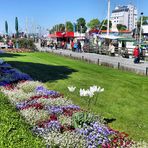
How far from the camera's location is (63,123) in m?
10.8

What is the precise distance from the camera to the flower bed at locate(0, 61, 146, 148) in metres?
9.20

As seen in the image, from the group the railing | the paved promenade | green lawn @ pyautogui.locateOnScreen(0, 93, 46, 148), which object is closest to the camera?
green lawn @ pyautogui.locateOnScreen(0, 93, 46, 148)

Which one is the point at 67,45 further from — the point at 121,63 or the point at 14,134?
the point at 14,134

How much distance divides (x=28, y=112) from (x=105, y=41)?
6159 centimetres

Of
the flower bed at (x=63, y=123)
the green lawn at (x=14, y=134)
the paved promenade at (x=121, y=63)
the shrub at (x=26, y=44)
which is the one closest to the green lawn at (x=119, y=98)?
the flower bed at (x=63, y=123)

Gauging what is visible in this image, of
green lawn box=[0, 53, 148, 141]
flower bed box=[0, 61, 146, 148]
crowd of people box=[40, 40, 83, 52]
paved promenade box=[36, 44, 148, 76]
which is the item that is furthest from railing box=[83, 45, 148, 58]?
flower bed box=[0, 61, 146, 148]

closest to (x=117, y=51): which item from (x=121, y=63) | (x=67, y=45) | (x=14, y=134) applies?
(x=121, y=63)

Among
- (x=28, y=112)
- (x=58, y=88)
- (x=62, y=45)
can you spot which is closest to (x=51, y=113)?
(x=28, y=112)

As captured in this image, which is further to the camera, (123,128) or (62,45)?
→ (62,45)

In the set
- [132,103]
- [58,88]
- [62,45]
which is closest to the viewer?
[132,103]

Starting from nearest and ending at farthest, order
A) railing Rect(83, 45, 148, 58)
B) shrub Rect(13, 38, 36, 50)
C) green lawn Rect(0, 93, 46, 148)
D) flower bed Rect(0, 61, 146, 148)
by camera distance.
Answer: green lawn Rect(0, 93, 46, 148), flower bed Rect(0, 61, 146, 148), railing Rect(83, 45, 148, 58), shrub Rect(13, 38, 36, 50)

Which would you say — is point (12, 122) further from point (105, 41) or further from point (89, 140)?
point (105, 41)

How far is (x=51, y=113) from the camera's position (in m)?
12.0

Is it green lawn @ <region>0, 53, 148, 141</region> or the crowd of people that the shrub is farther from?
green lawn @ <region>0, 53, 148, 141</region>
